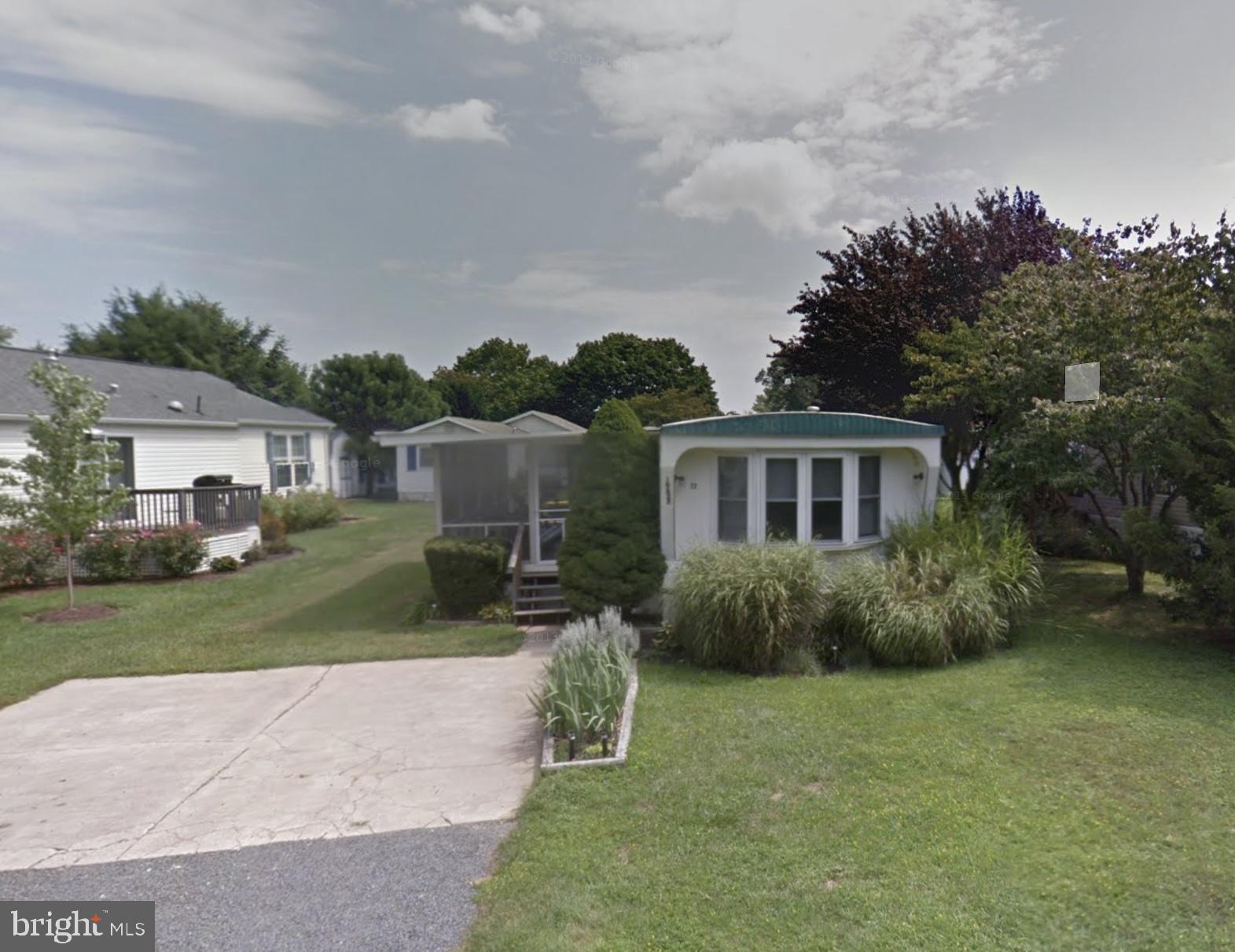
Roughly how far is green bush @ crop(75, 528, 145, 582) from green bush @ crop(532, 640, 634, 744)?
10.5 metres

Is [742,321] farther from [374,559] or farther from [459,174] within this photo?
[374,559]

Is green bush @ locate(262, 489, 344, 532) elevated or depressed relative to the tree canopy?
depressed

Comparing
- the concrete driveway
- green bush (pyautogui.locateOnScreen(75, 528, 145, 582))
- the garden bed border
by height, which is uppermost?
green bush (pyautogui.locateOnScreen(75, 528, 145, 582))

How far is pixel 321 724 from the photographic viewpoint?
580 cm

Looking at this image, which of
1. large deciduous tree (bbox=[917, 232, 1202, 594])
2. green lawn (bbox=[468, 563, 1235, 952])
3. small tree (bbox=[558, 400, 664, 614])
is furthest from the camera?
small tree (bbox=[558, 400, 664, 614])

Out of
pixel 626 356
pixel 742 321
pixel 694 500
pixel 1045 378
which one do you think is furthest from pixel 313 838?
pixel 626 356

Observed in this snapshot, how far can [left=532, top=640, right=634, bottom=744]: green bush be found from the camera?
5027 mm

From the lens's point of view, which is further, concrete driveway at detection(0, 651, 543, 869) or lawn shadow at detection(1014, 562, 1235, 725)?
lawn shadow at detection(1014, 562, 1235, 725)

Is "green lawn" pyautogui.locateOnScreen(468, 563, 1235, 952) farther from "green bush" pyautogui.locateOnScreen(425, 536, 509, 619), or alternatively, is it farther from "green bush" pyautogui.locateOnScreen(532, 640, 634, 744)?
"green bush" pyautogui.locateOnScreen(425, 536, 509, 619)

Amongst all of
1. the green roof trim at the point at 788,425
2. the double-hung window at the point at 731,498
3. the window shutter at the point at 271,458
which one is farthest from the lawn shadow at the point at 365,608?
the window shutter at the point at 271,458

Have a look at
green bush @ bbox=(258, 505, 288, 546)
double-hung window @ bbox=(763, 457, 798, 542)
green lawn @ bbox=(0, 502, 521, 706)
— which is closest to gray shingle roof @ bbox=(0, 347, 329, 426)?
green bush @ bbox=(258, 505, 288, 546)

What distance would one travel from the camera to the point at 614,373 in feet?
139

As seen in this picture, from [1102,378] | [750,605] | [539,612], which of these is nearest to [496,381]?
[539,612]

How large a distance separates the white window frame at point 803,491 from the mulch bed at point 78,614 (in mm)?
9357
